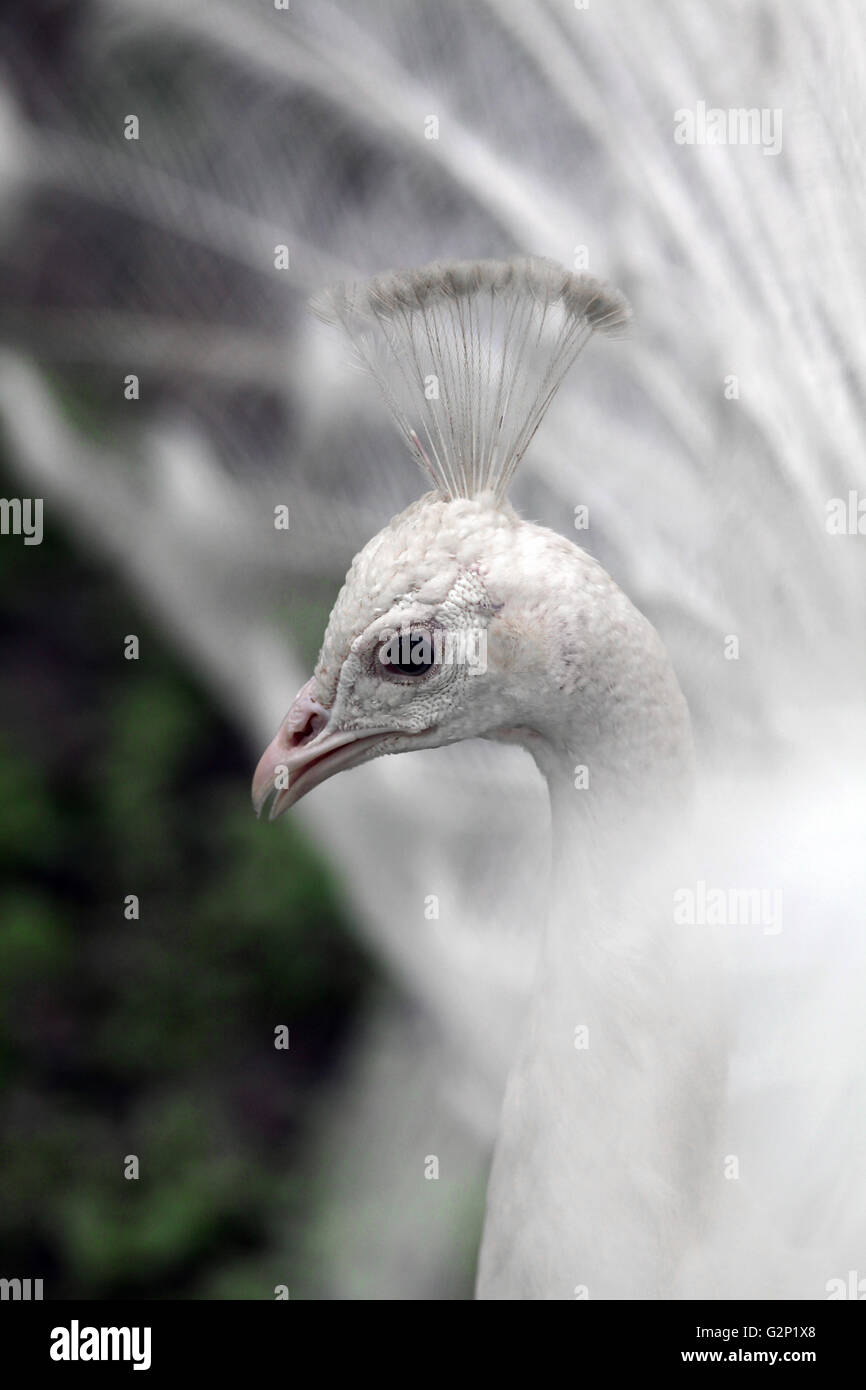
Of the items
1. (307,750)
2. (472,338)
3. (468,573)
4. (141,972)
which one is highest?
(472,338)

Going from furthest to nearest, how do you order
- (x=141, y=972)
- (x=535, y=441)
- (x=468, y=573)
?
(x=141, y=972)
(x=535, y=441)
(x=468, y=573)

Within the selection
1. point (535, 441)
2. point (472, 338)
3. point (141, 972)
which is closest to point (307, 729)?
point (472, 338)

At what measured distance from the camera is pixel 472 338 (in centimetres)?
98

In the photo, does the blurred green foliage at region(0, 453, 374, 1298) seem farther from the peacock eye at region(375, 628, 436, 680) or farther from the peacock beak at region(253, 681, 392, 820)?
the peacock eye at region(375, 628, 436, 680)

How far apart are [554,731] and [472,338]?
0.87ft

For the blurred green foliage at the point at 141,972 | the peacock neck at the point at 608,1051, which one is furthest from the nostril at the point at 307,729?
the blurred green foliage at the point at 141,972

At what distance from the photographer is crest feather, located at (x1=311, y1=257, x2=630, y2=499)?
95 cm

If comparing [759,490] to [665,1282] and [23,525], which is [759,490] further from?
[23,525]

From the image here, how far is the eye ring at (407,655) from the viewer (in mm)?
947

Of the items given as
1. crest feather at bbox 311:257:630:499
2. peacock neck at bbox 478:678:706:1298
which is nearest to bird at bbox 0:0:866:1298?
peacock neck at bbox 478:678:706:1298

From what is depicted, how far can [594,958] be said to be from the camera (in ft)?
3.24

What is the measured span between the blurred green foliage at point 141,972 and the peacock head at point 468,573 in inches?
46.0

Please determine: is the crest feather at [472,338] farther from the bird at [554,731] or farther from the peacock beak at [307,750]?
the peacock beak at [307,750]

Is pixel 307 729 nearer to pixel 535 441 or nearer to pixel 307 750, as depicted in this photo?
pixel 307 750
